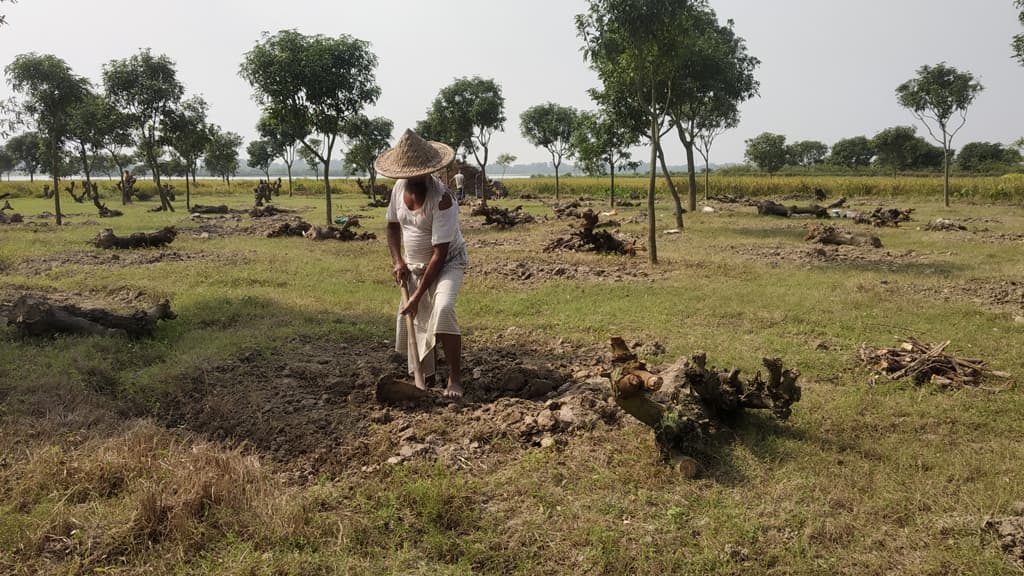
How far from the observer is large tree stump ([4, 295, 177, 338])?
5887mm

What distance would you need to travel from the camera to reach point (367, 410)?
14.0ft

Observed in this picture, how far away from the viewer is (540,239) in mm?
15602

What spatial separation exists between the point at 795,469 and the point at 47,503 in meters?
4.02

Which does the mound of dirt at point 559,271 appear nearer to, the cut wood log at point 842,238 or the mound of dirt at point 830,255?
the mound of dirt at point 830,255

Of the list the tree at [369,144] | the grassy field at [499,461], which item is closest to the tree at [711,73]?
the grassy field at [499,461]

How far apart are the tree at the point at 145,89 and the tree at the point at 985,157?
62.6 meters

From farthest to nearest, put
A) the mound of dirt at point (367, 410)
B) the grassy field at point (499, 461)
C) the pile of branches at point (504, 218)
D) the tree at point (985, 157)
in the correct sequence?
the tree at point (985, 157)
the pile of branches at point (504, 218)
the mound of dirt at point (367, 410)
the grassy field at point (499, 461)

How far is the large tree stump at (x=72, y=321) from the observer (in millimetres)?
5887

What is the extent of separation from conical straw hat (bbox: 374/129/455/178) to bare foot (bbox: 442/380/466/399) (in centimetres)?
158

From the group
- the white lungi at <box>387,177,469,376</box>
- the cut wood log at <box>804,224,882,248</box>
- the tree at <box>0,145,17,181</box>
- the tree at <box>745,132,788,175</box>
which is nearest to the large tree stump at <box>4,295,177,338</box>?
the white lungi at <box>387,177,469,376</box>

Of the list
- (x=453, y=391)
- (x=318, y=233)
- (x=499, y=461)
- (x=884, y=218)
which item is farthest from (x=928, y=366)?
(x=884, y=218)

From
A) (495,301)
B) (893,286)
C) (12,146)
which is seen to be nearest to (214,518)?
(495,301)

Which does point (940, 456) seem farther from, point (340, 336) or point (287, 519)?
point (340, 336)

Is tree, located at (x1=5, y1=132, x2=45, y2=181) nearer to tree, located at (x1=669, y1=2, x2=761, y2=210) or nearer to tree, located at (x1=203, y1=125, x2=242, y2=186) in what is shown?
tree, located at (x1=203, y1=125, x2=242, y2=186)
